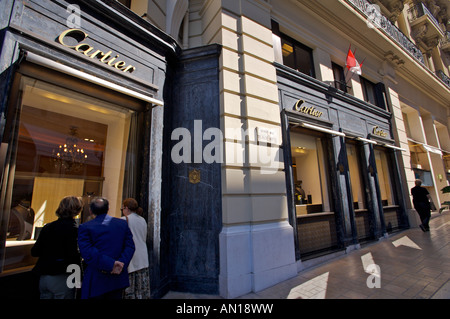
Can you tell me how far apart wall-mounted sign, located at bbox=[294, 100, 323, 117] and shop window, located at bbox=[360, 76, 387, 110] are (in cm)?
509

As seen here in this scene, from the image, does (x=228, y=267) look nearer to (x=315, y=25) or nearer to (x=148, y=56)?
(x=148, y=56)

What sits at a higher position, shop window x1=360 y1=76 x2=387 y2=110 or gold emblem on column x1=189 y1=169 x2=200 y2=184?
shop window x1=360 y1=76 x2=387 y2=110

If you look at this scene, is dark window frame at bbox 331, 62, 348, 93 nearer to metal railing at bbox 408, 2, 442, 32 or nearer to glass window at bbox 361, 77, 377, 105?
glass window at bbox 361, 77, 377, 105

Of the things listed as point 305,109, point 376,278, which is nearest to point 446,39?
point 305,109

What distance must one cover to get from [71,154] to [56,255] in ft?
8.26

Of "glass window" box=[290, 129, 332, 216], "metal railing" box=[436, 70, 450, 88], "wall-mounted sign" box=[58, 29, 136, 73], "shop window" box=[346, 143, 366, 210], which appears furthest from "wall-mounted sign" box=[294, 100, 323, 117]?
"metal railing" box=[436, 70, 450, 88]

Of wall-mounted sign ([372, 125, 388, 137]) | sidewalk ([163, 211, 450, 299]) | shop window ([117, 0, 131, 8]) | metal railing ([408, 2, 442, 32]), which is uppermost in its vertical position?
metal railing ([408, 2, 442, 32])

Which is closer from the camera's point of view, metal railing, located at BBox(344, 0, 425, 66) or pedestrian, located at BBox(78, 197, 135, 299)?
pedestrian, located at BBox(78, 197, 135, 299)

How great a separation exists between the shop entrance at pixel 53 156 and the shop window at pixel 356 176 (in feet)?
25.0

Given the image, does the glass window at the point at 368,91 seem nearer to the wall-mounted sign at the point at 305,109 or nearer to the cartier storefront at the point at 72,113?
the wall-mounted sign at the point at 305,109

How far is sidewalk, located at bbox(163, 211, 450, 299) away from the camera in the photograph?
140 inches

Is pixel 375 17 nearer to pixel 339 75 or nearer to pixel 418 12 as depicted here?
pixel 339 75
